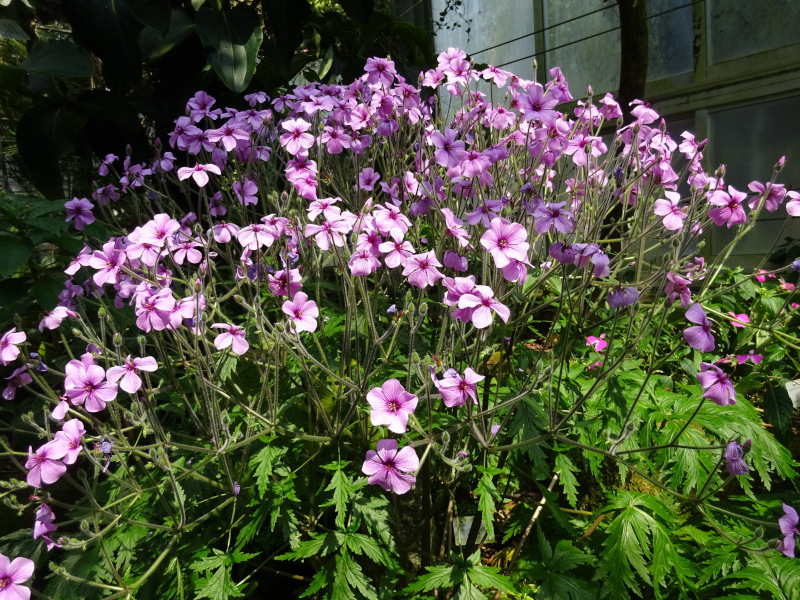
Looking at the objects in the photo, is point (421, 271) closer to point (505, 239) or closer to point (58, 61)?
point (505, 239)

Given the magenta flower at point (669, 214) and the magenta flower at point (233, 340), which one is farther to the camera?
the magenta flower at point (669, 214)

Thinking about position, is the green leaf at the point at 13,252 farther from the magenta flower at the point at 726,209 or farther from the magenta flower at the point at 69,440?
the magenta flower at the point at 726,209

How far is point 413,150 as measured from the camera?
2449mm

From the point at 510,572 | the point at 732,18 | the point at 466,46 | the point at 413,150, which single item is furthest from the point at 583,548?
the point at 466,46

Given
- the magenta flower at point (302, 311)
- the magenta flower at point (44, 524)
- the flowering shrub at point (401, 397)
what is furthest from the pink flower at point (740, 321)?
the magenta flower at point (44, 524)

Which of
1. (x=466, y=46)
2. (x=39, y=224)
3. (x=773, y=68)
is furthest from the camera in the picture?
(x=466, y=46)

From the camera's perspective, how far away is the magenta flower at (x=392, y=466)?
48.2 inches

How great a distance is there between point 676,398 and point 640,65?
2974mm

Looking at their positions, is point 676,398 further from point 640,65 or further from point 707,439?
point 640,65

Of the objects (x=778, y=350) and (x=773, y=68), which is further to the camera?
(x=773, y=68)

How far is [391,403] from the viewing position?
1264 millimetres

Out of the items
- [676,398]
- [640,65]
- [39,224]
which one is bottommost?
[676,398]

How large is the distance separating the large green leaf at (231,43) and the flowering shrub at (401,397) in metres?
0.67

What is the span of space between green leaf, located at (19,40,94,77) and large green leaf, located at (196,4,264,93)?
60cm
